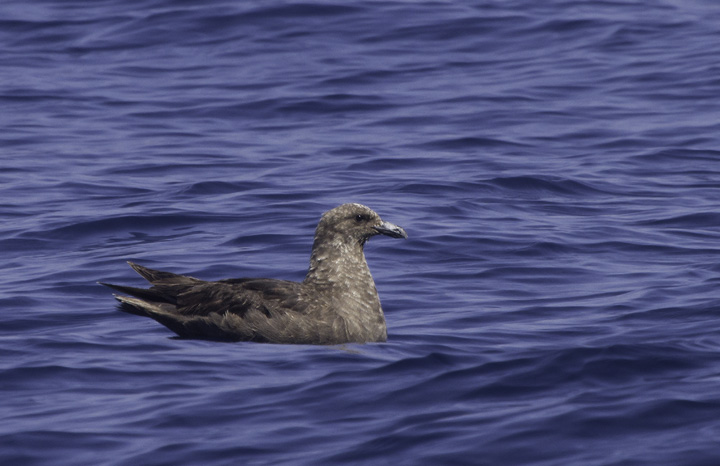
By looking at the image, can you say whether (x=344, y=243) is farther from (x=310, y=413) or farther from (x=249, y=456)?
(x=249, y=456)

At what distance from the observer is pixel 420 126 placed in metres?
17.7

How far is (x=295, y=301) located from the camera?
957 centimetres

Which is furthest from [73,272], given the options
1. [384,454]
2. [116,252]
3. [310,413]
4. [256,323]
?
[384,454]

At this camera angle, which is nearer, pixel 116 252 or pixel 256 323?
pixel 256 323

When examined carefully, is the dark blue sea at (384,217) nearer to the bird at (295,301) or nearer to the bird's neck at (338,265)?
the bird at (295,301)

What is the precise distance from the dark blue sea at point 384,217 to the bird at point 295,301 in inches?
10.2

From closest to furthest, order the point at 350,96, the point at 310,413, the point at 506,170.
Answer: the point at 310,413 → the point at 506,170 → the point at 350,96

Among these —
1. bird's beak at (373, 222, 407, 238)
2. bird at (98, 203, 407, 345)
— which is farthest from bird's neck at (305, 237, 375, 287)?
bird's beak at (373, 222, 407, 238)

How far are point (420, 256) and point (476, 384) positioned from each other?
179 inches

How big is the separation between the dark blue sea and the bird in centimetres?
26

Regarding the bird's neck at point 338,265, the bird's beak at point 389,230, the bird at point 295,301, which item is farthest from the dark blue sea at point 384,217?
the bird's beak at point 389,230

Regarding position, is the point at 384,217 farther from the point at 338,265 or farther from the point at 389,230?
the point at 338,265

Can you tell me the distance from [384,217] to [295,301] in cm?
401

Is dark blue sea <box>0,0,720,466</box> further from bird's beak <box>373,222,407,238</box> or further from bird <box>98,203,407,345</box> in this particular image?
bird's beak <box>373,222,407,238</box>
